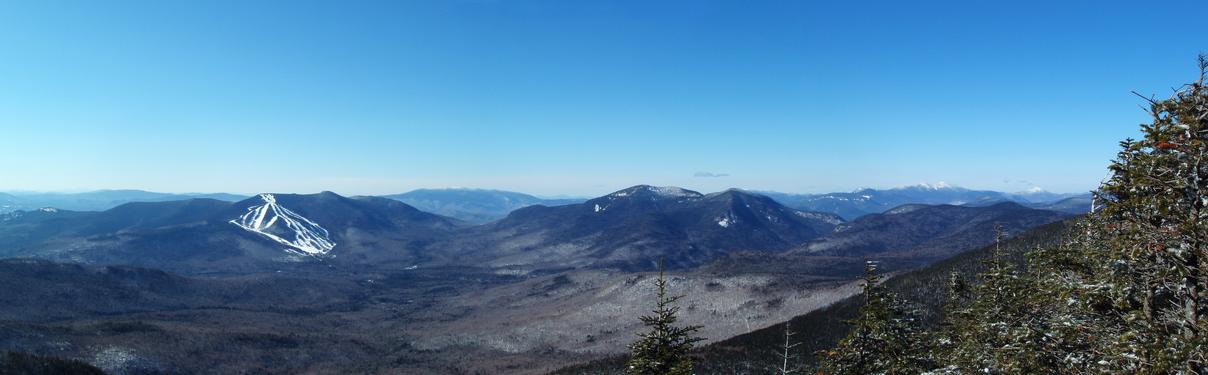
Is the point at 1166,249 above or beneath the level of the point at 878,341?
above

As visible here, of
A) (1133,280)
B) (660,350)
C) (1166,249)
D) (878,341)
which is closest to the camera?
(1166,249)

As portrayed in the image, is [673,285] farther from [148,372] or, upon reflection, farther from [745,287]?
[148,372]

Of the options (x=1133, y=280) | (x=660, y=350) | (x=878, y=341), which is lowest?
(x=660, y=350)

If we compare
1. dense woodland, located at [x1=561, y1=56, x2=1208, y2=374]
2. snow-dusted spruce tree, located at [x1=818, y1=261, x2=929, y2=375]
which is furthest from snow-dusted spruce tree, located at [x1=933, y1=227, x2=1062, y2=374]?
snow-dusted spruce tree, located at [x1=818, y1=261, x2=929, y2=375]

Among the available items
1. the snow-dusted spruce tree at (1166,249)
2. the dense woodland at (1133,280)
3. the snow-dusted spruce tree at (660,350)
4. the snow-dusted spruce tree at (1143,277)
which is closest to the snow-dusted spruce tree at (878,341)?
the dense woodland at (1133,280)

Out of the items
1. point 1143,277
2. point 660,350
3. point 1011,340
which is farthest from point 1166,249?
point 660,350

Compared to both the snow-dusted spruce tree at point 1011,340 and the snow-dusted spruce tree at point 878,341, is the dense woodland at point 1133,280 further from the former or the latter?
the snow-dusted spruce tree at point 878,341

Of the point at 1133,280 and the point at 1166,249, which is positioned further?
the point at 1133,280

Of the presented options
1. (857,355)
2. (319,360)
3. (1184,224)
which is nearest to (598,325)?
(319,360)

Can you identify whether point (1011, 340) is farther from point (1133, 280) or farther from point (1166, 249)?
point (1166, 249)
